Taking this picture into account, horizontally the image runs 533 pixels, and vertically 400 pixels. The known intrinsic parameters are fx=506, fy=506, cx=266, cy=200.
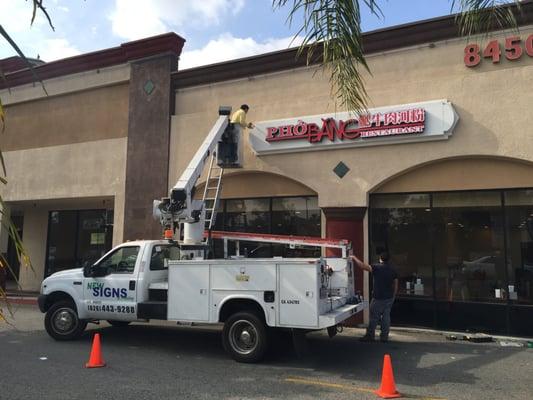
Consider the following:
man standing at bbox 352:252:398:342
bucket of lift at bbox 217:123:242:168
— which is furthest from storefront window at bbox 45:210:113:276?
man standing at bbox 352:252:398:342

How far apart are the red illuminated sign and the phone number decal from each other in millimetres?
5960

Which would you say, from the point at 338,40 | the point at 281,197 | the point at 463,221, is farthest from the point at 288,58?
the point at 338,40

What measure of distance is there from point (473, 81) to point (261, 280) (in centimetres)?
681

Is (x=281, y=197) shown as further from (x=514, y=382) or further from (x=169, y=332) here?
(x=514, y=382)

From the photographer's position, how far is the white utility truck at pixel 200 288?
8062 mm

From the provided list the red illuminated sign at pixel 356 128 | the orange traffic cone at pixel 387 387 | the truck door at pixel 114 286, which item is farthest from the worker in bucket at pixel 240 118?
the orange traffic cone at pixel 387 387

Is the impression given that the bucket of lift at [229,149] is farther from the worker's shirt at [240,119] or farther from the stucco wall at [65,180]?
the stucco wall at [65,180]

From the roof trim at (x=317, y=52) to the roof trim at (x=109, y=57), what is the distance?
1.12m

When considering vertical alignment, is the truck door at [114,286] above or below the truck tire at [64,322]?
above

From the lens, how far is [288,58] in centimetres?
1355

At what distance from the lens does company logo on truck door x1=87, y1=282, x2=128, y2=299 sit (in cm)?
972

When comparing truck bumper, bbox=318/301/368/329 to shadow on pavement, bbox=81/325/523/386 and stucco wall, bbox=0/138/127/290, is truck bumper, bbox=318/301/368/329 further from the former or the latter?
stucco wall, bbox=0/138/127/290

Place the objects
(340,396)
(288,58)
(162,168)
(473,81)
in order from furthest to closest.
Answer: (162,168), (288,58), (473,81), (340,396)

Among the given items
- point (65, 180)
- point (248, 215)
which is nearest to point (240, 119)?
point (248, 215)
